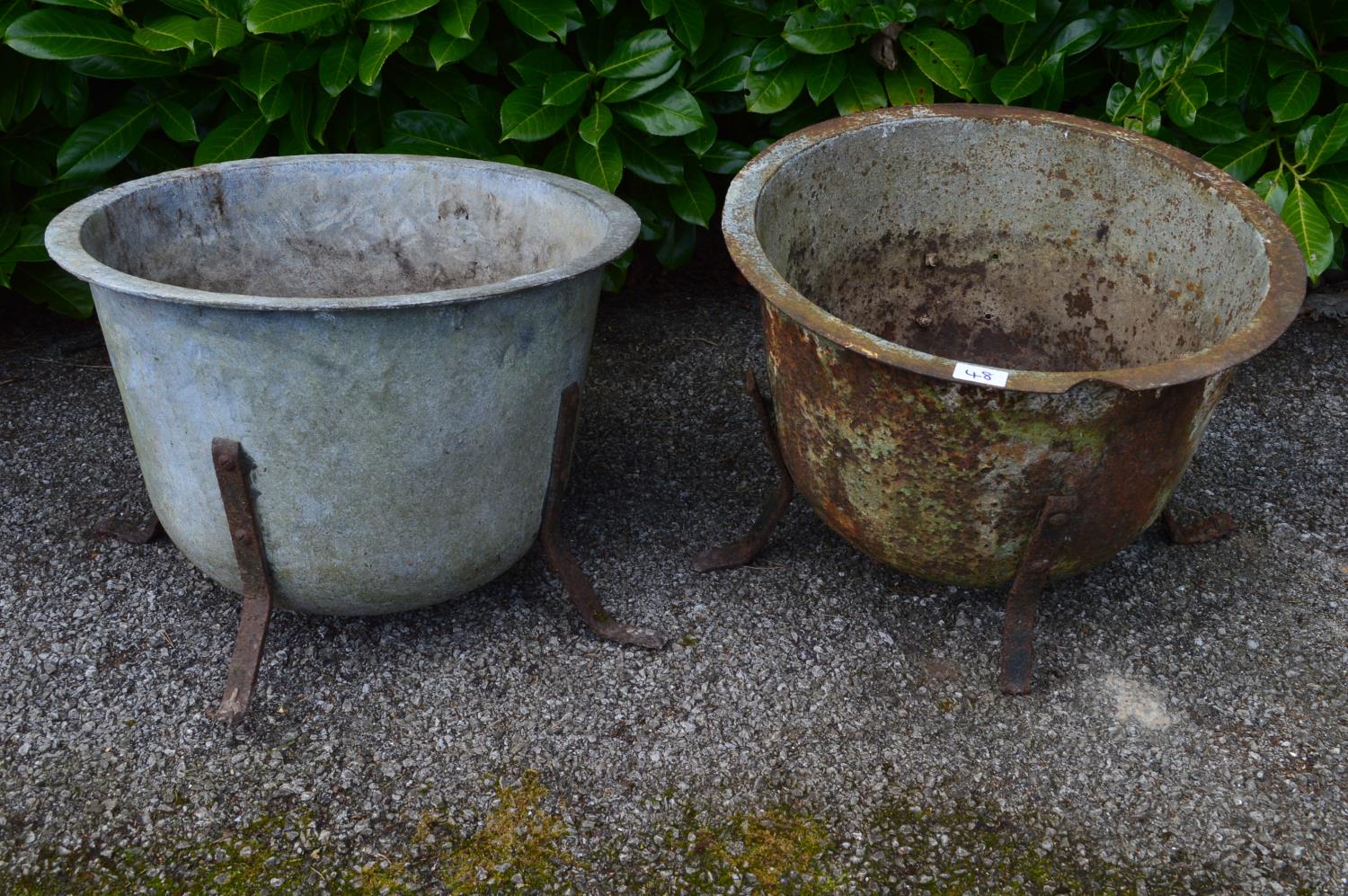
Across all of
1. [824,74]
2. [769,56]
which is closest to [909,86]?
[824,74]

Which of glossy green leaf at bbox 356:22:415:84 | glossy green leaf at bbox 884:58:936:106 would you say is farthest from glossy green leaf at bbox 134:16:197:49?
glossy green leaf at bbox 884:58:936:106

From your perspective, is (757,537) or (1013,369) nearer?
(1013,369)

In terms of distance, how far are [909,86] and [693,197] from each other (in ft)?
2.18

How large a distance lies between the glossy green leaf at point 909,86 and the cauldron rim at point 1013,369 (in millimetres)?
380

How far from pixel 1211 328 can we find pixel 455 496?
162 centimetres

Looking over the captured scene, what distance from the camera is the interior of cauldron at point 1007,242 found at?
102 inches

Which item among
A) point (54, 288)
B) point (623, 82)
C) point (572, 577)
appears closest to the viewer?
point (572, 577)

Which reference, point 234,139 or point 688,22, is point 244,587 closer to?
point 234,139

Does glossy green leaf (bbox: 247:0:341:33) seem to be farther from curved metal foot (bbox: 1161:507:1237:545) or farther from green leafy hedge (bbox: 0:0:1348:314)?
curved metal foot (bbox: 1161:507:1237:545)

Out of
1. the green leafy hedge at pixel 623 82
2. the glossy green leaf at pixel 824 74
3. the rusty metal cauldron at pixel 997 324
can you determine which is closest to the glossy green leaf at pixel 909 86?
the green leafy hedge at pixel 623 82

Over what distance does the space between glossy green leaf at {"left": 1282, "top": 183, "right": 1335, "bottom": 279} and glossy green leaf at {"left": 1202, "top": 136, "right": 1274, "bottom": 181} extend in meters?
0.12

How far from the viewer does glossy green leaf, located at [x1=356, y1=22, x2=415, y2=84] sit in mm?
2846

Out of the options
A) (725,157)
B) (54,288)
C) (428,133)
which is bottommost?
(54,288)

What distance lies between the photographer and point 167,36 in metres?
2.80
